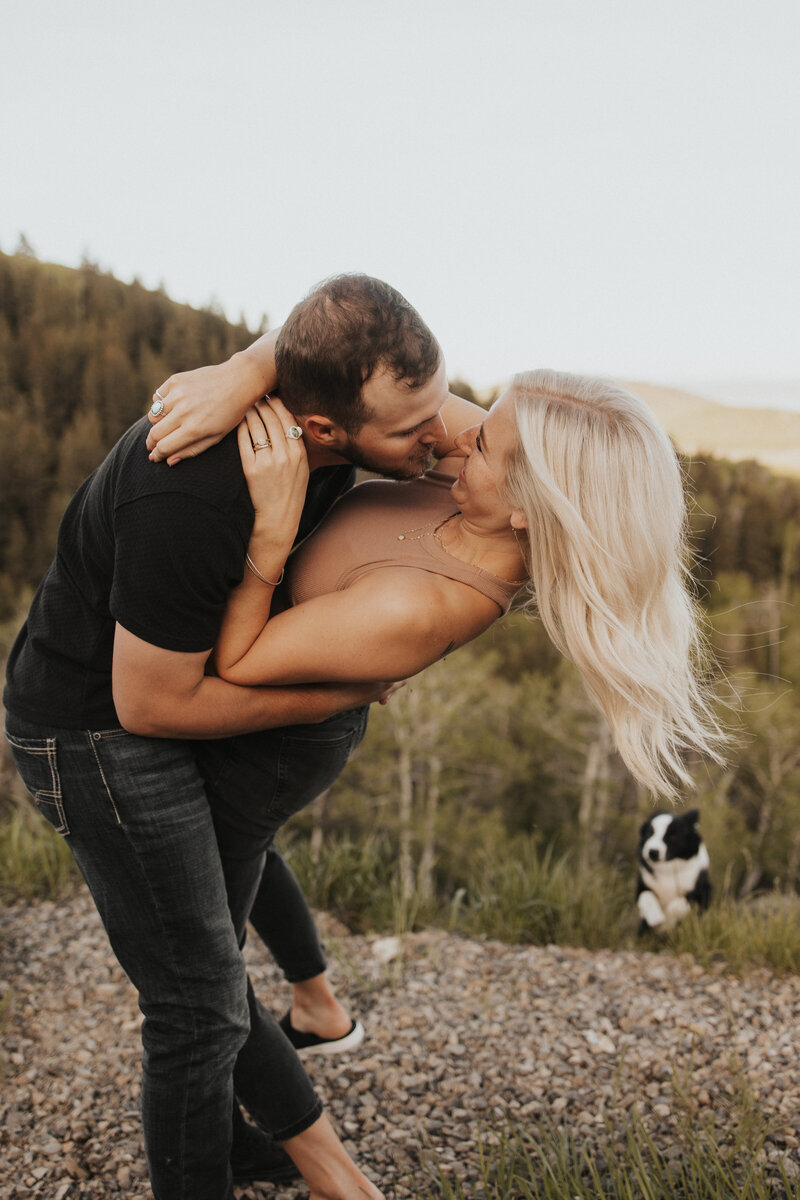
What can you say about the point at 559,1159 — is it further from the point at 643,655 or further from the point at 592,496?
the point at 592,496

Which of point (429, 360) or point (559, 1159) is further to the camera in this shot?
point (559, 1159)

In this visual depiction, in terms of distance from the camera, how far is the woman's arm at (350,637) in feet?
5.93

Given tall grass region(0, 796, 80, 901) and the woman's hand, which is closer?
the woman's hand

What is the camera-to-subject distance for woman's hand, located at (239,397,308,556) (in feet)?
5.70

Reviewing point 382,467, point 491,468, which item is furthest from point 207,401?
point 491,468

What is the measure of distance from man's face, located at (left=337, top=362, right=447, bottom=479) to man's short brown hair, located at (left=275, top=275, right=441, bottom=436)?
2 centimetres

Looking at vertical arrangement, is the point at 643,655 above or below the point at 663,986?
above

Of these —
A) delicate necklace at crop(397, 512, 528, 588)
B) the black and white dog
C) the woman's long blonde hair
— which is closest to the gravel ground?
the black and white dog

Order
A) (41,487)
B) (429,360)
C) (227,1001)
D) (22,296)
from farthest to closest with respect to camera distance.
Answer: (22,296) < (41,487) < (227,1001) < (429,360)

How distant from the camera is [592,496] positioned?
1.91 metres

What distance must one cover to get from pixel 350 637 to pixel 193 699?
35cm

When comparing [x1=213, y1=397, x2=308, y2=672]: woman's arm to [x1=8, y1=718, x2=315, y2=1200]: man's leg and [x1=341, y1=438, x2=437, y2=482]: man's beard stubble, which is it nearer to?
[x1=341, y1=438, x2=437, y2=482]: man's beard stubble

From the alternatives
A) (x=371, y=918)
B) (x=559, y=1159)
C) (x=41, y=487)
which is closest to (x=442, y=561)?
(x=559, y=1159)

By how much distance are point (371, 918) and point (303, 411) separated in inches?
138
